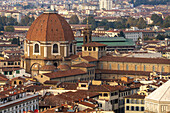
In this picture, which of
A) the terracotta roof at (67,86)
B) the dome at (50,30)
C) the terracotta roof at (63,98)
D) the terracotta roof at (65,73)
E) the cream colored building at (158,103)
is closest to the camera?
the cream colored building at (158,103)

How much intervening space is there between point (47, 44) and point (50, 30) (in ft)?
5.92

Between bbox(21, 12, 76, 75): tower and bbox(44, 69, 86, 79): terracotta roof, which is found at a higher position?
bbox(21, 12, 76, 75): tower

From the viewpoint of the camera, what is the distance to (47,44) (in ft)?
278

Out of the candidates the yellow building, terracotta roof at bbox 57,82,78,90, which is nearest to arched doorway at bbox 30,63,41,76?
terracotta roof at bbox 57,82,78,90

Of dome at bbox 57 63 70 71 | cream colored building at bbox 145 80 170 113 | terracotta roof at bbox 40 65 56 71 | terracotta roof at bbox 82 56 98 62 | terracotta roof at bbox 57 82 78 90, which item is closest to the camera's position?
cream colored building at bbox 145 80 170 113

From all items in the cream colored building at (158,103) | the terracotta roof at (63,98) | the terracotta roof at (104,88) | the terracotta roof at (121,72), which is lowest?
the terracotta roof at (121,72)

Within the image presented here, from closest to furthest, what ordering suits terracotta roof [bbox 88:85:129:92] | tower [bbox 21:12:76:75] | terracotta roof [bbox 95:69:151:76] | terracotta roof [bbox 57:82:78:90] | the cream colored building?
the cream colored building, terracotta roof [bbox 88:85:129:92], terracotta roof [bbox 57:82:78:90], terracotta roof [bbox 95:69:151:76], tower [bbox 21:12:76:75]

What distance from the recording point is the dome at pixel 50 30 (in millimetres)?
85000

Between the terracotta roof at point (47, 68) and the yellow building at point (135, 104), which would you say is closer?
the yellow building at point (135, 104)

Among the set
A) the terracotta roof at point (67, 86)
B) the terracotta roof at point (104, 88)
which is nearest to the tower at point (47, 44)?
the terracotta roof at point (67, 86)

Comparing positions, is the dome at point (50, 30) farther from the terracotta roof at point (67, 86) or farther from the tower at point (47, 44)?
the terracotta roof at point (67, 86)

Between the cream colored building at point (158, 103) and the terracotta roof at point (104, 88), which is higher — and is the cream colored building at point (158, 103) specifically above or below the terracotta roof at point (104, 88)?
above

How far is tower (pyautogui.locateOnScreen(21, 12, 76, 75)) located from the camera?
84688 mm

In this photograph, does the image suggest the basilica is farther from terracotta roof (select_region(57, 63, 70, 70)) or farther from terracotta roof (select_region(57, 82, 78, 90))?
terracotta roof (select_region(57, 82, 78, 90))
